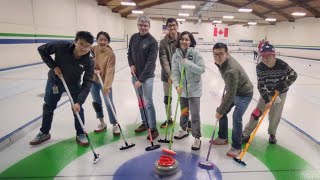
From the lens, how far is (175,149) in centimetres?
332

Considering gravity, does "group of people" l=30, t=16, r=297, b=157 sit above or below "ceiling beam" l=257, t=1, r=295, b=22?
below

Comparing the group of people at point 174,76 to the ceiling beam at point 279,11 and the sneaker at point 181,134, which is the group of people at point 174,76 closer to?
the sneaker at point 181,134

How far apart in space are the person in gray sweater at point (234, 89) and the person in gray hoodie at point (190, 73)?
0.31 m

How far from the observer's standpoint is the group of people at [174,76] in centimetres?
298

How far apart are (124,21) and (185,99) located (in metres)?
26.9

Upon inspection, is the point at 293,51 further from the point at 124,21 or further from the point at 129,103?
the point at 129,103

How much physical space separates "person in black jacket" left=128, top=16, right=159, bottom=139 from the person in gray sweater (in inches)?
37.7

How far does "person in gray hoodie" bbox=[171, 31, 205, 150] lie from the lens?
10.3ft

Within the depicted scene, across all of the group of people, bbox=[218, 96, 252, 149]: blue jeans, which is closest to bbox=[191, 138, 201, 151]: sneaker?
the group of people

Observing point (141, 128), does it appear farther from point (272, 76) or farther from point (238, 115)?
point (272, 76)

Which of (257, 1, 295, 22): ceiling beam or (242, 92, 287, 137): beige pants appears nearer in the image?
(242, 92, 287, 137): beige pants

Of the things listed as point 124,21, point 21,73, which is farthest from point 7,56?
point 124,21

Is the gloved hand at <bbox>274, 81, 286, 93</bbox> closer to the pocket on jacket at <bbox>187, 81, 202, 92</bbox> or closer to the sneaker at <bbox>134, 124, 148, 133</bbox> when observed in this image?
the pocket on jacket at <bbox>187, 81, 202, 92</bbox>

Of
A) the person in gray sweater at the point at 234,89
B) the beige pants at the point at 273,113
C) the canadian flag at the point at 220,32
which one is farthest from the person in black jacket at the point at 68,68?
the canadian flag at the point at 220,32
